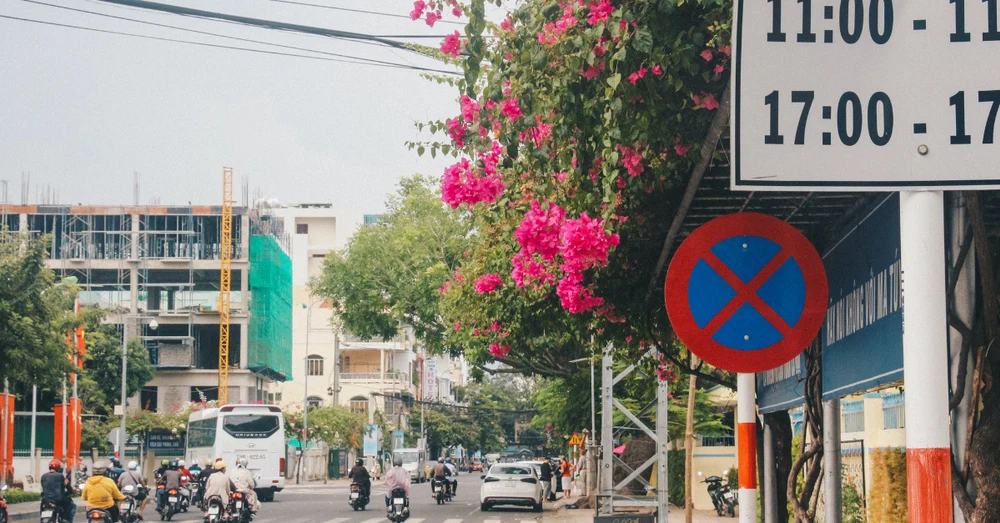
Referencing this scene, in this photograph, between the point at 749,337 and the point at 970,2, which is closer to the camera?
the point at 970,2

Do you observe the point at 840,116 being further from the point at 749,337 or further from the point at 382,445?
the point at 382,445

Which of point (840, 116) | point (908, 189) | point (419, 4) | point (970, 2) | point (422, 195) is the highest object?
point (422, 195)

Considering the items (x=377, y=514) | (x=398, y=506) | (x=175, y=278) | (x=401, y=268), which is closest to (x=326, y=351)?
(x=175, y=278)

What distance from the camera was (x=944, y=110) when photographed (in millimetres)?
2688

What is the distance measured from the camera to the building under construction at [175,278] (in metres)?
73.4

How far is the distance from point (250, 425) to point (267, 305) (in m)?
37.3

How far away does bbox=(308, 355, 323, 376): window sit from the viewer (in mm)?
92875

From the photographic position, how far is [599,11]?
488 cm

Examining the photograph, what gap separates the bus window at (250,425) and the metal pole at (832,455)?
109 feet

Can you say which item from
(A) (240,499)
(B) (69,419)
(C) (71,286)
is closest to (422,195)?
(C) (71,286)

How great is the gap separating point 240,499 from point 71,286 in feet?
54.4

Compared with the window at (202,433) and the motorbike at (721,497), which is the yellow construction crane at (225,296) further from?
the motorbike at (721,497)

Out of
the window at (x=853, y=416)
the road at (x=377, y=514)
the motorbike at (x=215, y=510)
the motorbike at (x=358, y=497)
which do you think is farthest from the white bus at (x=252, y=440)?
the window at (x=853, y=416)

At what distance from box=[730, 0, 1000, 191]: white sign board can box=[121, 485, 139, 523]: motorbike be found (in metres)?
22.5
